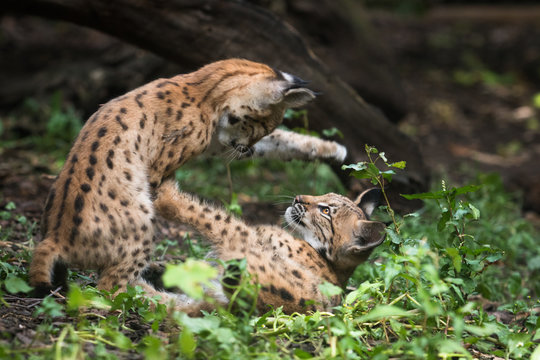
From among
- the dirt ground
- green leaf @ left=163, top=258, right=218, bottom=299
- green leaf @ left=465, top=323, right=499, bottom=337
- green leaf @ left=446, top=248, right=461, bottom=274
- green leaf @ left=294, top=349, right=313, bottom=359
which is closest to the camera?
green leaf @ left=163, top=258, right=218, bottom=299

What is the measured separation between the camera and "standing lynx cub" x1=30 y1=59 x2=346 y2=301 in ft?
14.8

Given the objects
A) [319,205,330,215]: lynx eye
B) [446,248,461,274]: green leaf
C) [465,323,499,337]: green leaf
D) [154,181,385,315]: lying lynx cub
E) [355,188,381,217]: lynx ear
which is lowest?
[154,181,385,315]: lying lynx cub

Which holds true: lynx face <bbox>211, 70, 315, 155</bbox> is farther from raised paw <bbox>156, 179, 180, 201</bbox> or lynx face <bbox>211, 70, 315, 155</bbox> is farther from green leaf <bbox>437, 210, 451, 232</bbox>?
green leaf <bbox>437, 210, 451, 232</bbox>

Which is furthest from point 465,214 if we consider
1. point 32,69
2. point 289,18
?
point 32,69

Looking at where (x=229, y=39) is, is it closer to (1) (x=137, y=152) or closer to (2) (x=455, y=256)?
(1) (x=137, y=152)

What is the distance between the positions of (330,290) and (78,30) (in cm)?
1119

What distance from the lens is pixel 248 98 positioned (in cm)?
560

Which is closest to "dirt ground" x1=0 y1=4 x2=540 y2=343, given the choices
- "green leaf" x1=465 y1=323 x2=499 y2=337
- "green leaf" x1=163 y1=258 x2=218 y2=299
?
"green leaf" x1=163 y1=258 x2=218 y2=299

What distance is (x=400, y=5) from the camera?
21125 mm

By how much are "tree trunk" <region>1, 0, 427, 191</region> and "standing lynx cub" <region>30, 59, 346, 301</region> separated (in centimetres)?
145

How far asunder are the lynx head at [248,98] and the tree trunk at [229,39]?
1.46 metres

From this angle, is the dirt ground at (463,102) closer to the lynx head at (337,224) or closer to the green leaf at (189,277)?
the lynx head at (337,224)

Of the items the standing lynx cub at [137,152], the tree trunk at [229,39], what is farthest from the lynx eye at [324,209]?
the tree trunk at [229,39]

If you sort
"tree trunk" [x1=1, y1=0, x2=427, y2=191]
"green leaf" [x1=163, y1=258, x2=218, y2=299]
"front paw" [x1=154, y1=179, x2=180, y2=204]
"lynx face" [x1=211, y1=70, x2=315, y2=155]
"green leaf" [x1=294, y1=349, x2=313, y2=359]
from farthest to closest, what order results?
"tree trunk" [x1=1, y1=0, x2=427, y2=191] → "lynx face" [x1=211, y1=70, x2=315, y2=155] → "front paw" [x1=154, y1=179, x2=180, y2=204] → "green leaf" [x1=294, y1=349, x2=313, y2=359] → "green leaf" [x1=163, y1=258, x2=218, y2=299]
